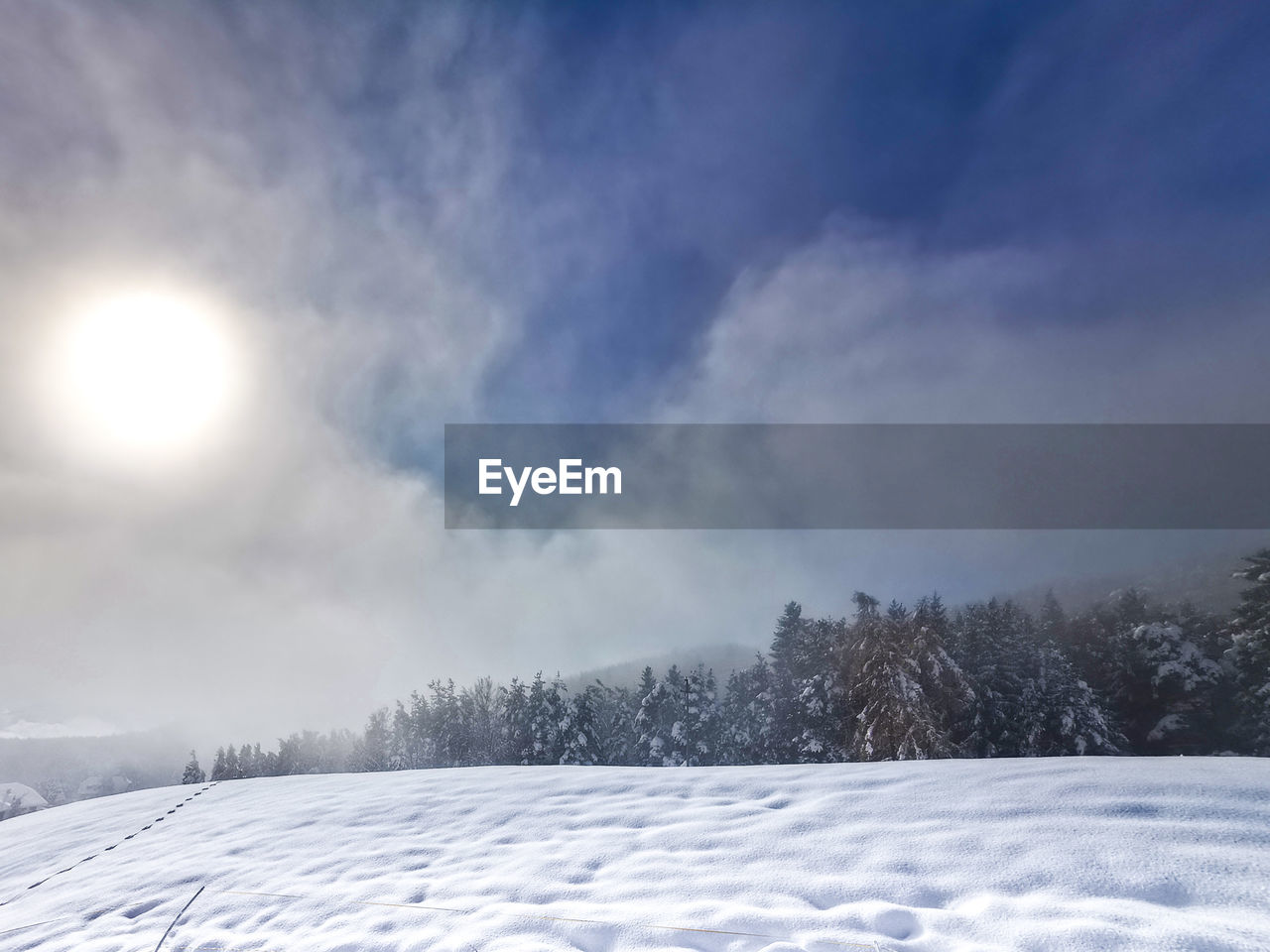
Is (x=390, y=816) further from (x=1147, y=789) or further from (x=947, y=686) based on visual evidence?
(x=947, y=686)

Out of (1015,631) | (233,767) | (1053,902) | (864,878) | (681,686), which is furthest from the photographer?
(233,767)

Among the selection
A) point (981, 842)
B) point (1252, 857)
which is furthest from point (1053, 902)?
point (1252, 857)

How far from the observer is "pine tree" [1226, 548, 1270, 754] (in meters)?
24.6

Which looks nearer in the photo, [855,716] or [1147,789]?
[1147,789]

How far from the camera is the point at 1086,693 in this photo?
27500 millimetres

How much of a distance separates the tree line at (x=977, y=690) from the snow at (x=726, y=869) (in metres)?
19.6

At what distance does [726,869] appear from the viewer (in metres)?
5.47

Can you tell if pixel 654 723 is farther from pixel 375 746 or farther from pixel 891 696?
pixel 375 746

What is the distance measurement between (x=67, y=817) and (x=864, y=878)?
45.6 feet

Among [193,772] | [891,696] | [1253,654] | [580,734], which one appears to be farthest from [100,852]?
[193,772]

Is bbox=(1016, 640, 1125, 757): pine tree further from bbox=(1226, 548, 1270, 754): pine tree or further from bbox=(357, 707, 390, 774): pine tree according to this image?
bbox=(357, 707, 390, 774): pine tree

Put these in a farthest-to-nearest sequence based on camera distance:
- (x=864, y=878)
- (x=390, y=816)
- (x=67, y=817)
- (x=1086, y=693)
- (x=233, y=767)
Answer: (x=233, y=767) < (x=1086, y=693) < (x=67, y=817) < (x=390, y=816) < (x=864, y=878)

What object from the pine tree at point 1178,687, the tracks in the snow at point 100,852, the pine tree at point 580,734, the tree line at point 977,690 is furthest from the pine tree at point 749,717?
the tracks in the snow at point 100,852

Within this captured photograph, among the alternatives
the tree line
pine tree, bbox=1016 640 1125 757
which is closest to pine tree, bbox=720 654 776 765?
the tree line
